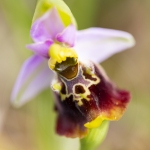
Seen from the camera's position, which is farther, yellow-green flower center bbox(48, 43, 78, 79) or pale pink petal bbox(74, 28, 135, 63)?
pale pink petal bbox(74, 28, 135, 63)

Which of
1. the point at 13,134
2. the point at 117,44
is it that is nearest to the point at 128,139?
the point at 13,134

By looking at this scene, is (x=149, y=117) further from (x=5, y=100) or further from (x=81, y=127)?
(x=81, y=127)

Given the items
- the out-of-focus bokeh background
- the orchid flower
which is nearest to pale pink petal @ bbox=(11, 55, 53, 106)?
the orchid flower

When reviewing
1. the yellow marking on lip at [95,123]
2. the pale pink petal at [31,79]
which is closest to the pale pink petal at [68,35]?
the pale pink petal at [31,79]

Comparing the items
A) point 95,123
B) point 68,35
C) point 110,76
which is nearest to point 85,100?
point 95,123

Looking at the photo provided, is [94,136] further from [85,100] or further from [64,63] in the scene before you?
[64,63]

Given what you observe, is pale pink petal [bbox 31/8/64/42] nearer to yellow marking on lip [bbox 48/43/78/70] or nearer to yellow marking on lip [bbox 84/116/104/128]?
yellow marking on lip [bbox 48/43/78/70]
